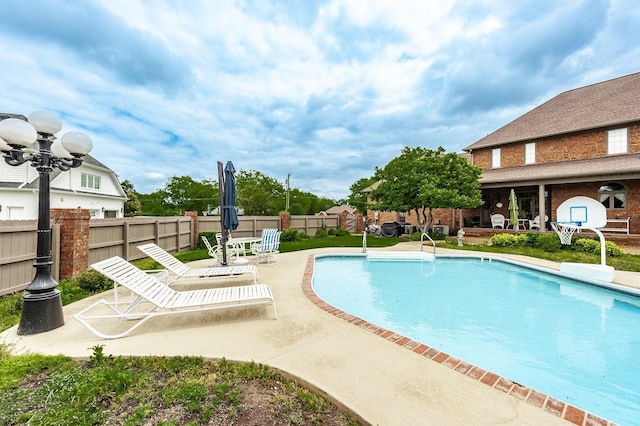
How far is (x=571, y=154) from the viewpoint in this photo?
51.6 ft

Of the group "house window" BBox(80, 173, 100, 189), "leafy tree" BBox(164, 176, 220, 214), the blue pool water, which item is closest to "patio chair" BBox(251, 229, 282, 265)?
the blue pool water

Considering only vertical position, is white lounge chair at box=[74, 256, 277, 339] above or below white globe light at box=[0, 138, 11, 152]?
below

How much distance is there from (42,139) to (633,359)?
365 inches

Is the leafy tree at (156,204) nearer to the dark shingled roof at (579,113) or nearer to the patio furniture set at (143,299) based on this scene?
the dark shingled roof at (579,113)

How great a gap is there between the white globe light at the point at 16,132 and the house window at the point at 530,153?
22171 millimetres

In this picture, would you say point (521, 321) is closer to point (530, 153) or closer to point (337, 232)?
point (337, 232)

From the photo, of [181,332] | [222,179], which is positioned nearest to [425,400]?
[181,332]

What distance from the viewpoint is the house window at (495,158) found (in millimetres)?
18812

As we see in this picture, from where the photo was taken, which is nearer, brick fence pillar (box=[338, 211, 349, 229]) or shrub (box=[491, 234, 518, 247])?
shrub (box=[491, 234, 518, 247])

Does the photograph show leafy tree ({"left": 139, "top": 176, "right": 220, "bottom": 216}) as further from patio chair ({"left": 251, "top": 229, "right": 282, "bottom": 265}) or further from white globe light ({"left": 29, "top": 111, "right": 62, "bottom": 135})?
white globe light ({"left": 29, "top": 111, "right": 62, "bottom": 135})

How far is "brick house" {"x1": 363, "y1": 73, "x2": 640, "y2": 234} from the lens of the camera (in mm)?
13695

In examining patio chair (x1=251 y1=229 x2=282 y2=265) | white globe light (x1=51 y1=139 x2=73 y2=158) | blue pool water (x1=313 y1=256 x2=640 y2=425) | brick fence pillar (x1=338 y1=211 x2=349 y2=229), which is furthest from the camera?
brick fence pillar (x1=338 y1=211 x2=349 y2=229)

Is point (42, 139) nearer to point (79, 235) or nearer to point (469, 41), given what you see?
point (79, 235)

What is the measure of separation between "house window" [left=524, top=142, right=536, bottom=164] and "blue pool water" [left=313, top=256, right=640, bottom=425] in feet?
37.4
